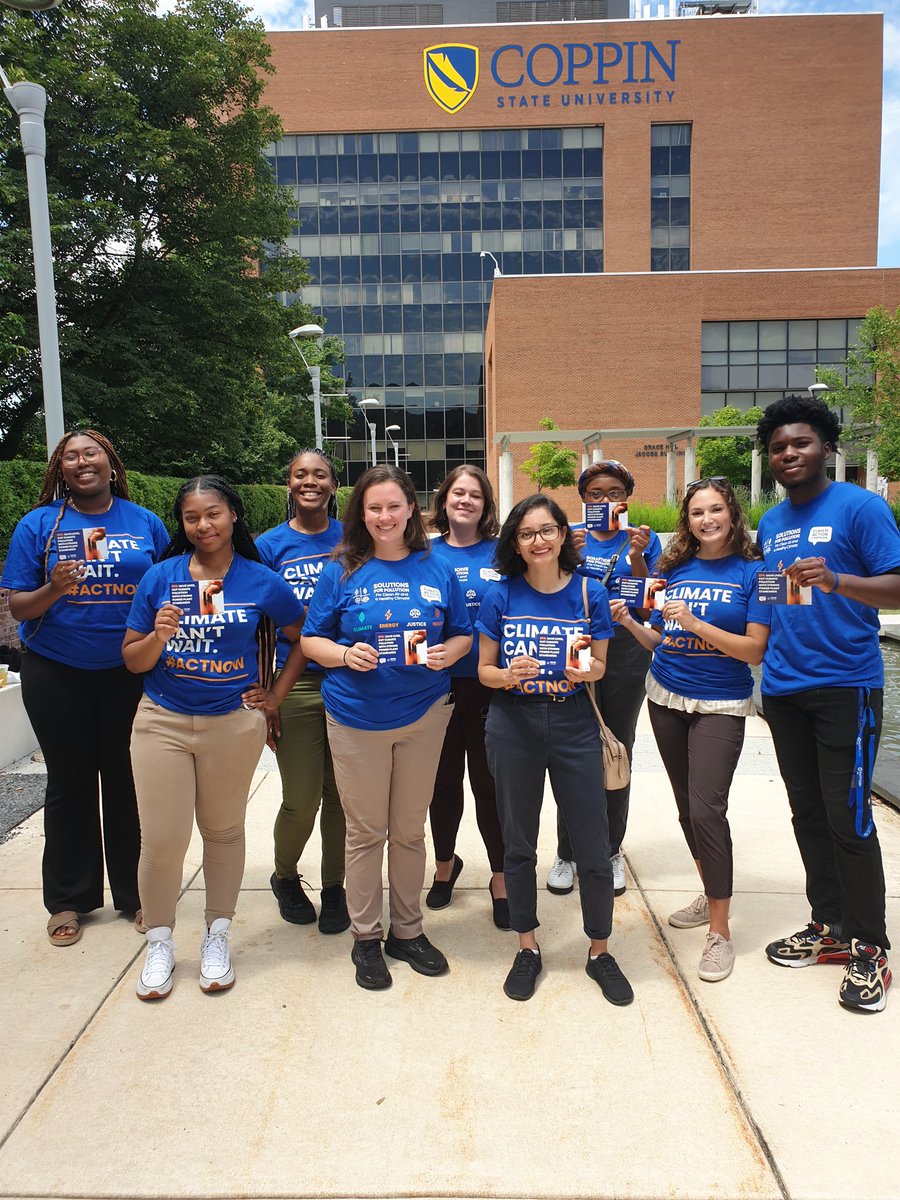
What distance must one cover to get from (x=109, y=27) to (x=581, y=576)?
21889 mm

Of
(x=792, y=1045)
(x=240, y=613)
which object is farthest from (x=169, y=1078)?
(x=792, y=1045)

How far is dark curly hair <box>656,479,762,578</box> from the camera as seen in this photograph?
11.2 ft

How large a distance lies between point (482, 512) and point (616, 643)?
92cm

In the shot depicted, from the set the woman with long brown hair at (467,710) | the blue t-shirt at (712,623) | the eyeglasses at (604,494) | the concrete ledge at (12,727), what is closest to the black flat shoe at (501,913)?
the woman with long brown hair at (467,710)

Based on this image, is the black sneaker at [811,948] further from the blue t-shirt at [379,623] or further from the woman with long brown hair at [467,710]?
the blue t-shirt at [379,623]

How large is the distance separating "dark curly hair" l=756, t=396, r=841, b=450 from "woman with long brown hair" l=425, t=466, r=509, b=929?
1274mm

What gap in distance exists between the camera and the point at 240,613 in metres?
3.19

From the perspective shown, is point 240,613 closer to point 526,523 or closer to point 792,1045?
point 526,523

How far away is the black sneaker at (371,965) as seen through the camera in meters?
3.28

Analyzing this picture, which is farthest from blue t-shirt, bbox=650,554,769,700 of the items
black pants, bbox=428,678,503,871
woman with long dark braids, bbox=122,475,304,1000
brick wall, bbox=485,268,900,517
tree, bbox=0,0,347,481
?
brick wall, bbox=485,268,900,517

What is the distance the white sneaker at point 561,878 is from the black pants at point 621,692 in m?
0.27

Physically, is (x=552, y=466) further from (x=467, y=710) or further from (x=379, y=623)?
(x=379, y=623)

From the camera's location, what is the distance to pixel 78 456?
353 centimetres

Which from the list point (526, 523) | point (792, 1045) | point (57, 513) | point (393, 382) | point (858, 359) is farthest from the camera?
point (393, 382)
